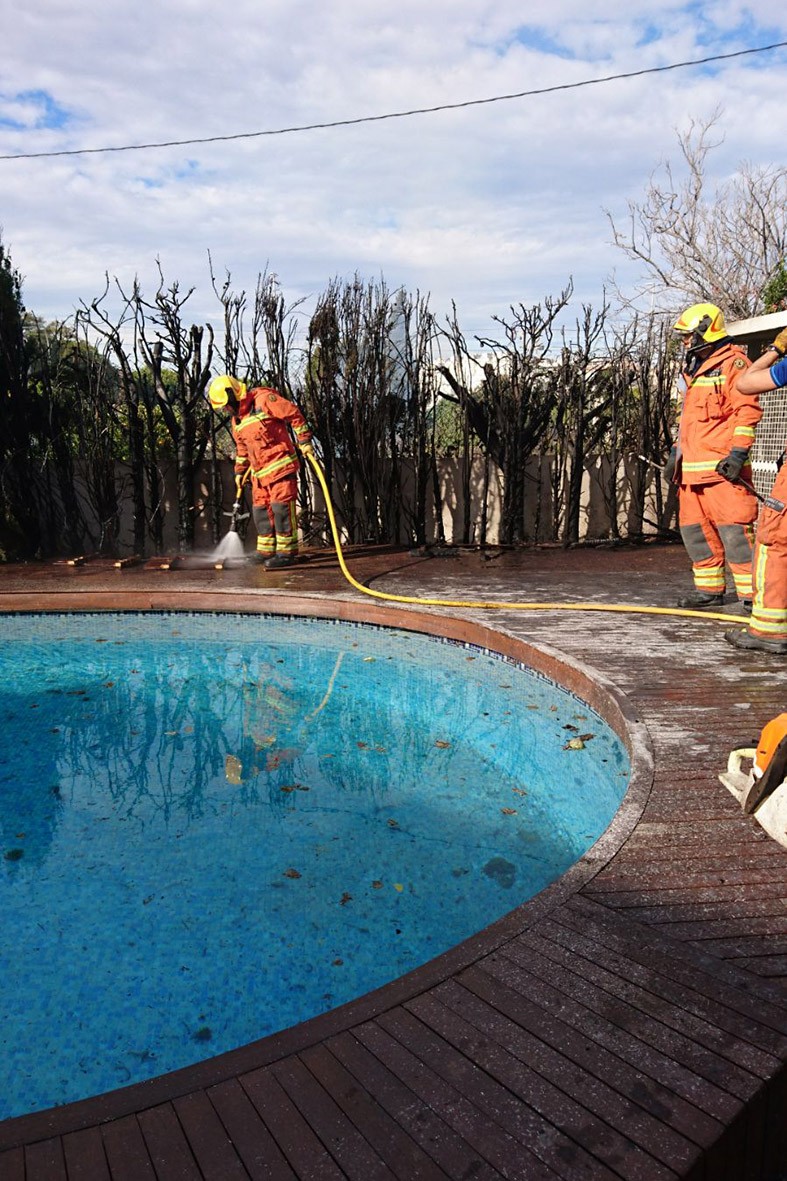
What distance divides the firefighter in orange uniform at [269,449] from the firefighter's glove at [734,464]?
393cm

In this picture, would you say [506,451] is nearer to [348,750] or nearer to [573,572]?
[573,572]

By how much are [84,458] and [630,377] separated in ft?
20.2

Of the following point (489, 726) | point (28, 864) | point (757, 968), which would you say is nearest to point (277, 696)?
point (489, 726)

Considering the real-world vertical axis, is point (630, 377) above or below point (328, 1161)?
above

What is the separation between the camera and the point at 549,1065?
173 cm

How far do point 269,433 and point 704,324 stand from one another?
160 inches

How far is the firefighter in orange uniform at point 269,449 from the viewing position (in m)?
7.91

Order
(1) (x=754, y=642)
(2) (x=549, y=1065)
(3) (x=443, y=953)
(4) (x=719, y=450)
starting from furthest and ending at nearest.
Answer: (4) (x=719, y=450)
(1) (x=754, y=642)
(3) (x=443, y=953)
(2) (x=549, y=1065)

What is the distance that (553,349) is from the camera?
A: 31.3 ft

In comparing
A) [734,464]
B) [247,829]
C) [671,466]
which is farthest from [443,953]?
[671,466]

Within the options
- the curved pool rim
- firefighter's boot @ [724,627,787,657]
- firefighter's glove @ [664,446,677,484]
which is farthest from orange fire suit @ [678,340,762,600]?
the curved pool rim

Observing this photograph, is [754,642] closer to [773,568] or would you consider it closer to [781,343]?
[773,568]

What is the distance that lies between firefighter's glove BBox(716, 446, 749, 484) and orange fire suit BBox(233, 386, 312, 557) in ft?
12.9

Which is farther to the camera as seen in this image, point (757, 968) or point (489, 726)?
point (489, 726)
